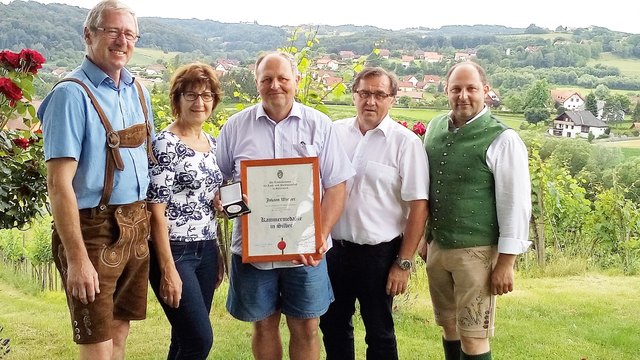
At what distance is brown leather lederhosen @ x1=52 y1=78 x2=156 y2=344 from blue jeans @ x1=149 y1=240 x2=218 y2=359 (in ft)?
0.61

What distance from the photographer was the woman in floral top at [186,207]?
2.68 m

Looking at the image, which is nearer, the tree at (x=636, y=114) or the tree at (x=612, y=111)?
the tree at (x=612, y=111)

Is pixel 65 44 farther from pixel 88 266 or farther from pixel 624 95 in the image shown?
pixel 624 95

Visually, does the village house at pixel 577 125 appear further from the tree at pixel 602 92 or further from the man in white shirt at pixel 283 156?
the man in white shirt at pixel 283 156

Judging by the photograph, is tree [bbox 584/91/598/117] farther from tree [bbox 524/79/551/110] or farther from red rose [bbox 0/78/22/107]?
red rose [bbox 0/78/22/107]

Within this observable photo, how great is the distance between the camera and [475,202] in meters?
2.94

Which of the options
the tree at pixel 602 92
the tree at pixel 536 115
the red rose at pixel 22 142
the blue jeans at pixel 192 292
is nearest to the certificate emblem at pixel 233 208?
the blue jeans at pixel 192 292

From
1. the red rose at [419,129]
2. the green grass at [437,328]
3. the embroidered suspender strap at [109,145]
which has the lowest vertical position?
the green grass at [437,328]

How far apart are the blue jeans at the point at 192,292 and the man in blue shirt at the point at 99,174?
181 millimetres

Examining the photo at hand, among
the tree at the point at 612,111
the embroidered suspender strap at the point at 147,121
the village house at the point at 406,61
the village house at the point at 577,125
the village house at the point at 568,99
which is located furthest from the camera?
the tree at the point at 612,111

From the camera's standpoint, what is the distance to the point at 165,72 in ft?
14.8

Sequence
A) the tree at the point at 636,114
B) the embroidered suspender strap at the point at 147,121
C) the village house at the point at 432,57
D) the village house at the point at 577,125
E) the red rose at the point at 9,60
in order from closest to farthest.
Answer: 1. the embroidered suspender strap at the point at 147,121
2. the red rose at the point at 9,60
3. the village house at the point at 432,57
4. the village house at the point at 577,125
5. the tree at the point at 636,114

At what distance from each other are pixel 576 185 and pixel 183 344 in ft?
21.6

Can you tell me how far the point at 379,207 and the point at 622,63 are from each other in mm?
8638
